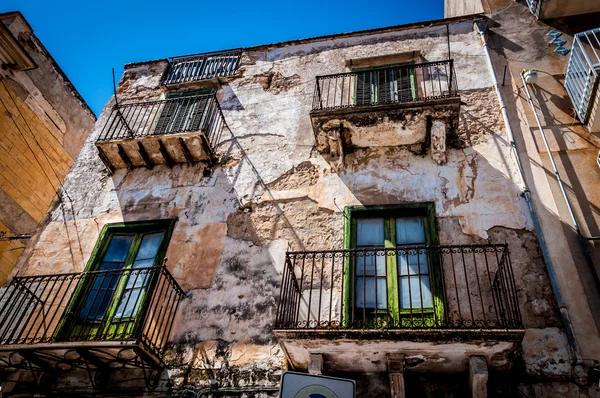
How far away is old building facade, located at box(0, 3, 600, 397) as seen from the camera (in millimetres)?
5480

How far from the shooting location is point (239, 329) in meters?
6.54

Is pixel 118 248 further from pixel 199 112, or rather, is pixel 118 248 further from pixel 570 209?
pixel 570 209

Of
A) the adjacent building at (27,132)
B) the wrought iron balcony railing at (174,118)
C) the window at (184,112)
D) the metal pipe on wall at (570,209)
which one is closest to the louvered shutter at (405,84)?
the metal pipe on wall at (570,209)

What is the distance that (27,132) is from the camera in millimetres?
11305

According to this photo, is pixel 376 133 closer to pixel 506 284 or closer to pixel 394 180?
pixel 394 180

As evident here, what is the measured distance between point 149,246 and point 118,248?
0.57m

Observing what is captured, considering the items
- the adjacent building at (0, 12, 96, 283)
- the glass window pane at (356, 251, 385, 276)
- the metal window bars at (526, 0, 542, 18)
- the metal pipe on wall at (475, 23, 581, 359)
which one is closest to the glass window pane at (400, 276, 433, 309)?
the glass window pane at (356, 251, 385, 276)

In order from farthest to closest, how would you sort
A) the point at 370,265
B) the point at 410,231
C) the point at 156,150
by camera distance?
1. the point at 156,150
2. the point at 410,231
3. the point at 370,265

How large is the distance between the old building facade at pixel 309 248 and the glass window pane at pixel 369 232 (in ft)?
0.16

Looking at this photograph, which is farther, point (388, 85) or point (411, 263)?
point (388, 85)

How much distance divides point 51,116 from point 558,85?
38.6 feet

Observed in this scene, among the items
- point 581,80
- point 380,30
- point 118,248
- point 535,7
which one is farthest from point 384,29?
point 118,248

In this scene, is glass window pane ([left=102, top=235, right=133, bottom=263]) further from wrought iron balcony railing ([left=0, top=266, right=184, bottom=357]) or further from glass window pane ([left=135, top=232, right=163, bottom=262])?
wrought iron balcony railing ([left=0, top=266, right=184, bottom=357])

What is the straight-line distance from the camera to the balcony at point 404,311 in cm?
507
